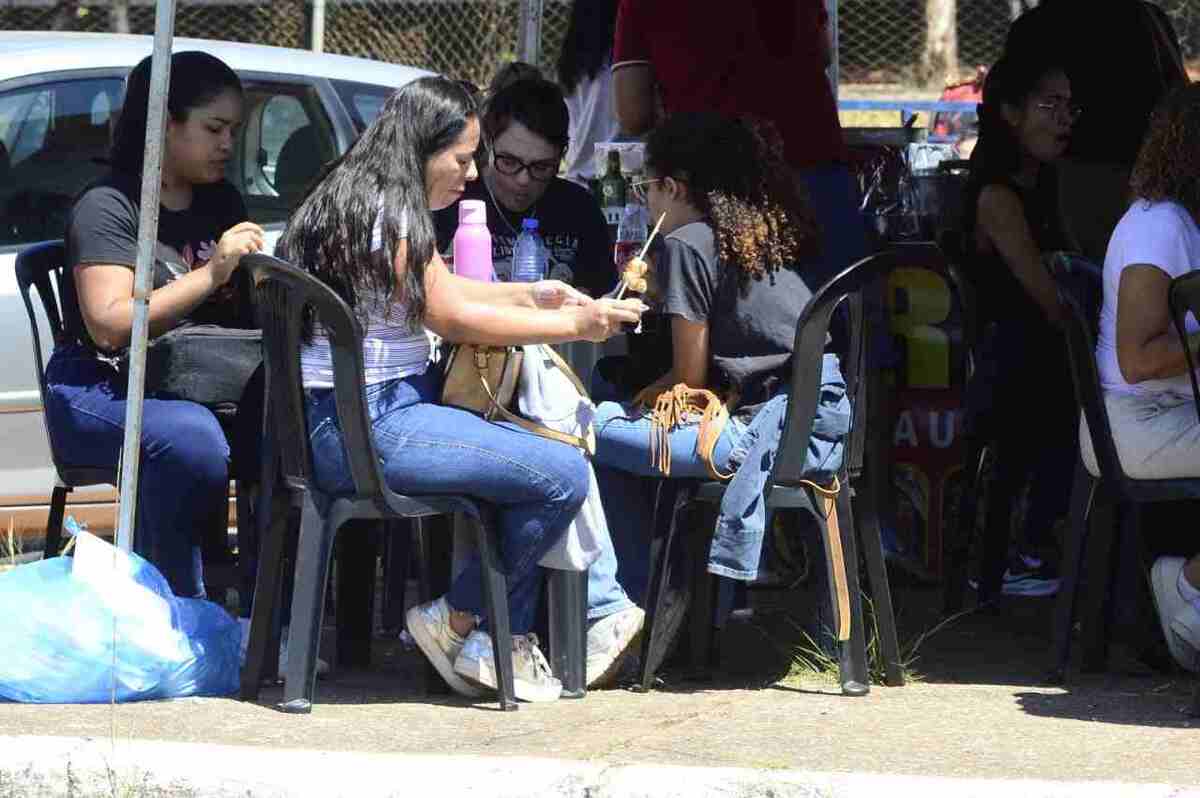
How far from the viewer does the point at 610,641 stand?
446cm

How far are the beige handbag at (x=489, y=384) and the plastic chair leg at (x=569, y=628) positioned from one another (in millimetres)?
304

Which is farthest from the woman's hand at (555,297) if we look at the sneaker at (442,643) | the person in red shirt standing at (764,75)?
the person in red shirt standing at (764,75)

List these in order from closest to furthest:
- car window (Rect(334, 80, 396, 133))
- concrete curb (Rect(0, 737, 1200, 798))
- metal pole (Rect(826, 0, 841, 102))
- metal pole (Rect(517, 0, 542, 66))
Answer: concrete curb (Rect(0, 737, 1200, 798))
metal pole (Rect(517, 0, 542, 66))
metal pole (Rect(826, 0, 841, 102))
car window (Rect(334, 80, 396, 133))

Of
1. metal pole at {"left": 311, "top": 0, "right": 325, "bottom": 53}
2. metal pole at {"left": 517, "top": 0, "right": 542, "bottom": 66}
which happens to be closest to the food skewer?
metal pole at {"left": 517, "top": 0, "right": 542, "bottom": 66}

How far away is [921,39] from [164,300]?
56.2ft

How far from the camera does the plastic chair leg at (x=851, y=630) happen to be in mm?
4395

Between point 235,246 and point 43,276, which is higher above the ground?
point 235,246

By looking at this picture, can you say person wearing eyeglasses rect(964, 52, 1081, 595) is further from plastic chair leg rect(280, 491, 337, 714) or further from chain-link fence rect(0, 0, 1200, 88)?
chain-link fence rect(0, 0, 1200, 88)

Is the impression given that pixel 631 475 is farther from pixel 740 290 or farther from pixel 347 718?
pixel 347 718

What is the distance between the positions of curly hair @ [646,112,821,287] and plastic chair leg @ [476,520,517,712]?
33.0 inches

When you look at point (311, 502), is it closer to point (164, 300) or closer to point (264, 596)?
point (264, 596)

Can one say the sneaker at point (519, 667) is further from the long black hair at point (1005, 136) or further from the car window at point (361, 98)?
the car window at point (361, 98)

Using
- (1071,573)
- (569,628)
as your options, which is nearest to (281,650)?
(569,628)

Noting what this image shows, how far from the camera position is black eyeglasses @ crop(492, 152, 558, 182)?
4.84 m
